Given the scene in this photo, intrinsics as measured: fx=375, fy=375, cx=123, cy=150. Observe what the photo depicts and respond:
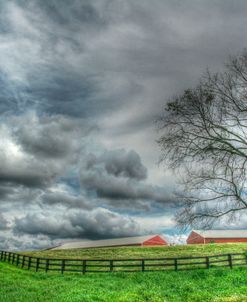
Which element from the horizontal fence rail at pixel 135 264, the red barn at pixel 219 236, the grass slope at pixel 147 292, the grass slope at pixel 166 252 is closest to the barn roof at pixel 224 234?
the red barn at pixel 219 236

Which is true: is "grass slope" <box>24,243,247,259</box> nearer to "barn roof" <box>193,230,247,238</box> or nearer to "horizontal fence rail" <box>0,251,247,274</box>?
"horizontal fence rail" <box>0,251,247,274</box>

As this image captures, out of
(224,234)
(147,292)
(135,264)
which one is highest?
(224,234)

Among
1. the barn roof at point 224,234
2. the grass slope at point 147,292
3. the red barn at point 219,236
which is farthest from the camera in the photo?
the barn roof at point 224,234

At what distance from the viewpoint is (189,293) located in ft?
52.9

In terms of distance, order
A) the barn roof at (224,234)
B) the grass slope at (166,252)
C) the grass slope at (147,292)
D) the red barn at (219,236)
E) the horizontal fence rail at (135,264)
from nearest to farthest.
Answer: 1. the grass slope at (147,292)
2. the horizontal fence rail at (135,264)
3. the grass slope at (166,252)
4. the red barn at (219,236)
5. the barn roof at (224,234)

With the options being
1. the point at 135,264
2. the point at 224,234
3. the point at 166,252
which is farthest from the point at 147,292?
the point at 224,234

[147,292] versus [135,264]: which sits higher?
[135,264]

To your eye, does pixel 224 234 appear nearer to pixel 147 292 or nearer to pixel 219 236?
pixel 219 236

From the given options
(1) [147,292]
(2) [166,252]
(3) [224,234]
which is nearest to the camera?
(1) [147,292]

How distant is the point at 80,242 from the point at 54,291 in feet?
253

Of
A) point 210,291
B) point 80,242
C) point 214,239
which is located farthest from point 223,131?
point 80,242

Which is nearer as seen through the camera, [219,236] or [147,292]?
[147,292]

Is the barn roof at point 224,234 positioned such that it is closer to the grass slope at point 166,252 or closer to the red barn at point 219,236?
the red barn at point 219,236

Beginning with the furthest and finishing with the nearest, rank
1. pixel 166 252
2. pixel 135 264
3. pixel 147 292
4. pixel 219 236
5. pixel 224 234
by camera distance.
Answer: pixel 224 234 → pixel 219 236 → pixel 166 252 → pixel 135 264 → pixel 147 292
